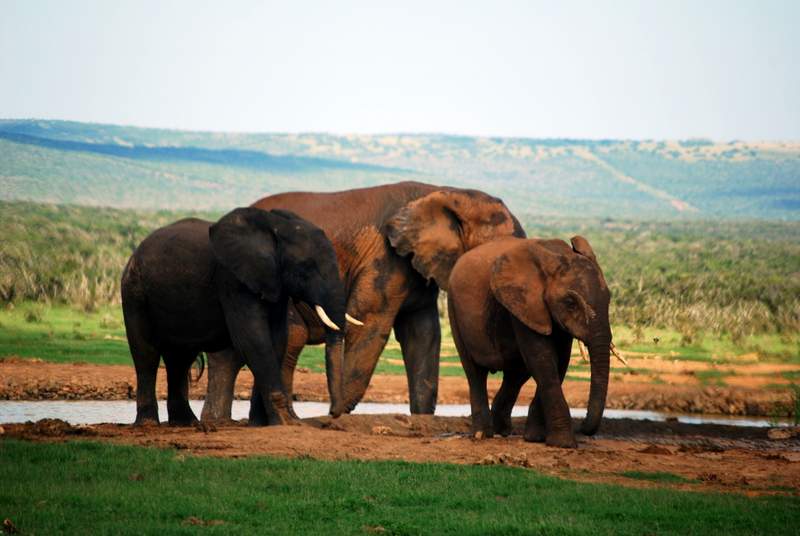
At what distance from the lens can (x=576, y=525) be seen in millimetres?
11305

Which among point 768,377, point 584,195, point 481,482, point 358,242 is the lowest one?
point 584,195

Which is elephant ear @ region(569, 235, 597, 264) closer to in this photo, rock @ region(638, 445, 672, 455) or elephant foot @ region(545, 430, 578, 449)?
elephant foot @ region(545, 430, 578, 449)

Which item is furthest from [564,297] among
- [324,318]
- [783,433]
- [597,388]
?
[783,433]

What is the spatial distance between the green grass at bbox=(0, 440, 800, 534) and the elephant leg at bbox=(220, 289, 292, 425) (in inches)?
94.0

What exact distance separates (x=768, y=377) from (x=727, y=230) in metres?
84.8

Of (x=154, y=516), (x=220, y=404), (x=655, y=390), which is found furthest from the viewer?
(x=655, y=390)

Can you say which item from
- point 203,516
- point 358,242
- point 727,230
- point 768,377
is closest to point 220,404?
point 358,242

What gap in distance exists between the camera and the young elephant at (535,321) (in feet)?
51.1

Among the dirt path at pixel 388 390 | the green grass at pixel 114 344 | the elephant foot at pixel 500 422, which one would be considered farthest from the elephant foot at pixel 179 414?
the green grass at pixel 114 344

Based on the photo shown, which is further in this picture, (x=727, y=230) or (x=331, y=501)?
(x=727, y=230)

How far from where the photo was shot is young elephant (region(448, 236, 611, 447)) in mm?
15578

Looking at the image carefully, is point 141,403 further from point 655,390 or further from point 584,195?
point 584,195

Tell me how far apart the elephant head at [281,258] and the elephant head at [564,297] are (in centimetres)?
181

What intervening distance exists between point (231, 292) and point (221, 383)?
245 centimetres
